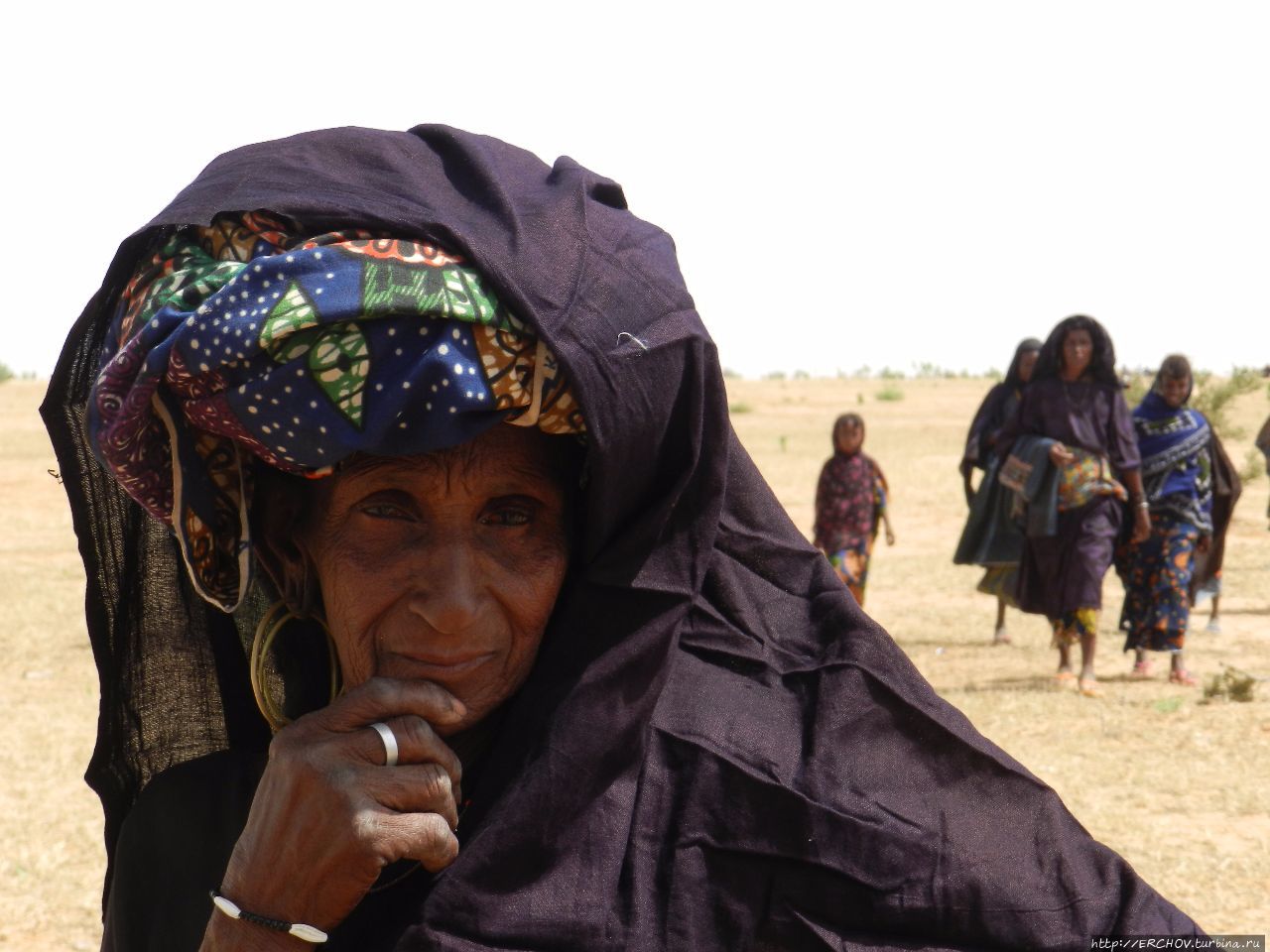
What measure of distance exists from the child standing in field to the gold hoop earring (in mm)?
10006

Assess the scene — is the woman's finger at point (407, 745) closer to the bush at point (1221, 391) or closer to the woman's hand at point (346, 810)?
the woman's hand at point (346, 810)

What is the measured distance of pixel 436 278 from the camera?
170cm

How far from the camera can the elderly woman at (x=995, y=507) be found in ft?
37.2

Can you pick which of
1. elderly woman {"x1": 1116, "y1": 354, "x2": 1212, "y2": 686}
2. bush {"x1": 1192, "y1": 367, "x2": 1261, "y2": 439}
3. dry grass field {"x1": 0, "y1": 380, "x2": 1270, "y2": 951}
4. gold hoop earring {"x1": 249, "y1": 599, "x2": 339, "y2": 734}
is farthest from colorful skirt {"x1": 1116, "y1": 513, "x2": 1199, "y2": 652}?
bush {"x1": 1192, "y1": 367, "x2": 1261, "y2": 439}

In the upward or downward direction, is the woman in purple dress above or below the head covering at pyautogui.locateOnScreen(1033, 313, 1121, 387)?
below

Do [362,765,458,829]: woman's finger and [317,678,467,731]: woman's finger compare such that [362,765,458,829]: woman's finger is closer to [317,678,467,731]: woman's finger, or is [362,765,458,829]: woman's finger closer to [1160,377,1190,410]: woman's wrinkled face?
[317,678,467,731]: woman's finger

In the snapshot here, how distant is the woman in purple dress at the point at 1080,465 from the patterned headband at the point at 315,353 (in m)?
9.03

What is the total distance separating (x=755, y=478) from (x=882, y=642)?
0.27 metres

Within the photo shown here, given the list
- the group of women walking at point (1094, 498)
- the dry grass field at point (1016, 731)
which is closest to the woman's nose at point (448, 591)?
the dry grass field at point (1016, 731)

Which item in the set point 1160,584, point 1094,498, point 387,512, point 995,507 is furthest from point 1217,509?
point 387,512

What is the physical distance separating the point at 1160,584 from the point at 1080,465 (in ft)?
3.60

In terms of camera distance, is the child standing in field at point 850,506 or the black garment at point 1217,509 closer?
the black garment at point 1217,509

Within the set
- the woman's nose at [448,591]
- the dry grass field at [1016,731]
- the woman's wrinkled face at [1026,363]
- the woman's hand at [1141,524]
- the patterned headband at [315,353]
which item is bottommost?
the dry grass field at [1016,731]

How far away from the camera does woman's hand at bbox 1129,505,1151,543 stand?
10.7 meters
